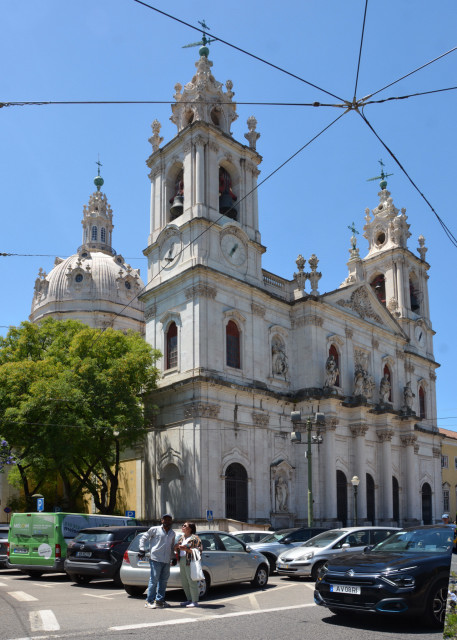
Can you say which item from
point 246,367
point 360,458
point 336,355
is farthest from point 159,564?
point 336,355

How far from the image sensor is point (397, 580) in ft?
31.7

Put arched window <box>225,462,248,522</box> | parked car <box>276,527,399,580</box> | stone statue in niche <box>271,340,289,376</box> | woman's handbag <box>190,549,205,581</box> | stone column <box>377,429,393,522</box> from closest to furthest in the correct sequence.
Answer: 1. woman's handbag <box>190,549,205,581</box>
2. parked car <box>276,527,399,580</box>
3. arched window <box>225,462,248,522</box>
4. stone statue in niche <box>271,340,289,376</box>
5. stone column <box>377,429,393,522</box>

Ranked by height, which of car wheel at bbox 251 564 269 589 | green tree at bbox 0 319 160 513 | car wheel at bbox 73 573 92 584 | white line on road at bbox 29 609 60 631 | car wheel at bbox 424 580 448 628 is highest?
green tree at bbox 0 319 160 513

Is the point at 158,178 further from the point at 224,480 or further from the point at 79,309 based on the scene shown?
the point at 79,309

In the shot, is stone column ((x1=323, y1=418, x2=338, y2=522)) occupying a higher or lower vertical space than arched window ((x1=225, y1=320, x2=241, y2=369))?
lower

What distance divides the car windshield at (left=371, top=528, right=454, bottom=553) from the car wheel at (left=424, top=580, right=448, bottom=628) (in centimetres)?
67

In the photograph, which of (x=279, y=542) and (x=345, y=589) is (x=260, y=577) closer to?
(x=279, y=542)

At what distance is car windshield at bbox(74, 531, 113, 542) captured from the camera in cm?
1678

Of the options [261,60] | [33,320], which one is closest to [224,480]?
[261,60]

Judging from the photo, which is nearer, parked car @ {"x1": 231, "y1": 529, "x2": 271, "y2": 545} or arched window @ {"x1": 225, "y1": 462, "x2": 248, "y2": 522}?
parked car @ {"x1": 231, "y1": 529, "x2": 271, "y2": 545}

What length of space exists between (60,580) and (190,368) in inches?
606

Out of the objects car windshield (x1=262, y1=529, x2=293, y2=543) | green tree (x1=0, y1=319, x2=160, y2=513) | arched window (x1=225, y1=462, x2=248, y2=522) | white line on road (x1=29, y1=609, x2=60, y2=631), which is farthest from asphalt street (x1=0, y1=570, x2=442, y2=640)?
arched window (x1=225, y1=462, x2=248, y2=522)

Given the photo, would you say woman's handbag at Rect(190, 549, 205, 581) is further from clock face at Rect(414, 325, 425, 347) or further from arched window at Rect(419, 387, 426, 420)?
clock face at Rect(414, 325, 425, 347)

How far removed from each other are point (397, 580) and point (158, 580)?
470cm
